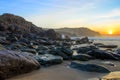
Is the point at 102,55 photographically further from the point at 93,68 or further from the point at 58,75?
the point at 58,75

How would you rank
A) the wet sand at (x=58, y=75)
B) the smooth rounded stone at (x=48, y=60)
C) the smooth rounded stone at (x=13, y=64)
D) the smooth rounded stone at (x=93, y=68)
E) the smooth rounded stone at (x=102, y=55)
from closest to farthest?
1. the smooth rounded stone at (x=13, y=64)
2. the wet sand at (x=58, y=75)
3. the smooth rounded stone at (x=93, y=68)
4. the smooth rounded stone at (x=48, y=60)
5. the smooth rounded stone at (x=102, y=55)

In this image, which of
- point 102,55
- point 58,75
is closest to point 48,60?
point 58,75

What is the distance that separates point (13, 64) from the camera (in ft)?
28.0

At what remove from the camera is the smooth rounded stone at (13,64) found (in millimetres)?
8141

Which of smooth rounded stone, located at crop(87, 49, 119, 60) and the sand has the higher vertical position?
smooth rounded stone, located at crop(87, 49, 119, 60)

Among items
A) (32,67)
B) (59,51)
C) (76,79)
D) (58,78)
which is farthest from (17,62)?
(59,51)

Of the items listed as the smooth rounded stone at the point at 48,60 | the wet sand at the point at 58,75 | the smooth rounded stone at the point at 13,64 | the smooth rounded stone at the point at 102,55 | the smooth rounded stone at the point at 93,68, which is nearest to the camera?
the smooth rounded stone at the point at 13,64

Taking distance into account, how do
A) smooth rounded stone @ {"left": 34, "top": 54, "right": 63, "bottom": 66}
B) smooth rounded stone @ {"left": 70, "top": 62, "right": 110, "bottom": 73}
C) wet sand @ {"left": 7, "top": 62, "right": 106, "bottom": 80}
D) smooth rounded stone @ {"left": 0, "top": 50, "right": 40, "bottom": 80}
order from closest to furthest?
smooth rounded stone @ {"left": 0, "top": 50, "right": 40, "bottom": 80}
wet sand @ {"left": 7, "top": 62, "right": 106, "bottom": 80}
smooth rounded stone @ {"left": 70, "top": 62, "right": 110, "bottom": 73}
smooth rounded stone @ {"left": 34, "top": 54, "right": 63, "bottom": 66}

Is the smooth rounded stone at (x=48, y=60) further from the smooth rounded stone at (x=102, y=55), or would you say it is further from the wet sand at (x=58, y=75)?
the smooth rounded stone at (x=102, y=55)

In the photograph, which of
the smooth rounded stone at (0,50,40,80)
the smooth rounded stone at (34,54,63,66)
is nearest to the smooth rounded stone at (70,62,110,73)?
the smooth rounded stone at (34,54,63,66)

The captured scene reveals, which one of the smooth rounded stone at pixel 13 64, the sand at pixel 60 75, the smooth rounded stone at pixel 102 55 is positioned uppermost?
the smooth rounded stone at pixel 13 64

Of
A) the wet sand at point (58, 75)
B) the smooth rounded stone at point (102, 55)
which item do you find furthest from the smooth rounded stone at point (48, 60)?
the smooth rounded stone at point (102, 55)

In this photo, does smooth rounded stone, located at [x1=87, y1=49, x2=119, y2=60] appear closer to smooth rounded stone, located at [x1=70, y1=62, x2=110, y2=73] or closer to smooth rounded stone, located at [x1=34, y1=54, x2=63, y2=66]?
smooth rounded stone, located at [x1=34, y1=54, x2=63, y2=66]

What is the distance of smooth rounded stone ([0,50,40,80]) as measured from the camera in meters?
8.14
